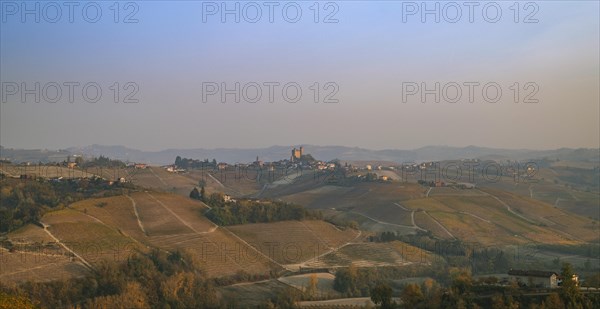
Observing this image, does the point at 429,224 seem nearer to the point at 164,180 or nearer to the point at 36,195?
the point at 36,195

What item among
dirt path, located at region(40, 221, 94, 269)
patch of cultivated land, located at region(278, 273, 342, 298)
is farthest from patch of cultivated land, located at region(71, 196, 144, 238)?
patch of cultivated land, located at region(278, 273, 342, 298)

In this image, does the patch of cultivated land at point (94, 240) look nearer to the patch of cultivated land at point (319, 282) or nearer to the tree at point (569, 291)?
the patch of cultivated land at point (319, 282)

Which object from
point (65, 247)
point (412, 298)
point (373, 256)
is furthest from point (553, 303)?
point (65, 247)

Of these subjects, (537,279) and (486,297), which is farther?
(537,279)

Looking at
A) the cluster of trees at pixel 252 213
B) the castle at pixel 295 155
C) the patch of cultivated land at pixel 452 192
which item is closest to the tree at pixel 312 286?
the cluster of trees at pixel 252 213

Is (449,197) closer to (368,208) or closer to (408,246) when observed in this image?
(368,208)

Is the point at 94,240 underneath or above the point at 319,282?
above
